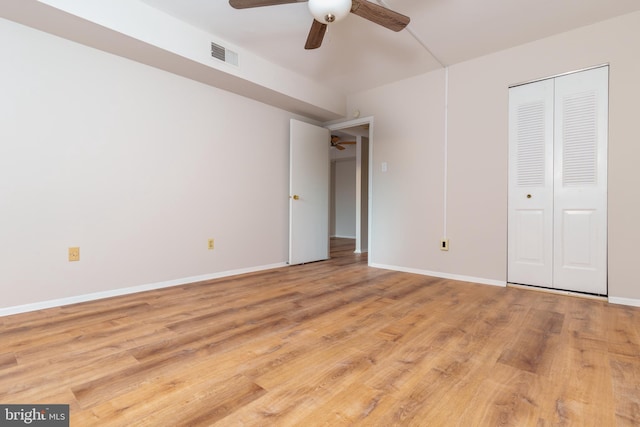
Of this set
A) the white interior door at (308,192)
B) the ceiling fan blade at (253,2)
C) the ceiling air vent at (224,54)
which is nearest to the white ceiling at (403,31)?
the ceiling air vent at (224,54)

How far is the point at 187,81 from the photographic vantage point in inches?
125

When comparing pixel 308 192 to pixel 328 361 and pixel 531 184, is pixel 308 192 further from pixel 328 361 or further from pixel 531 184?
pixel 328 361

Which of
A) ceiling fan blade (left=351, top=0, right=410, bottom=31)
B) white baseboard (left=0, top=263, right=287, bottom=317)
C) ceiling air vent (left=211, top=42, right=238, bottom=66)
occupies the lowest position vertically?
white baseboard (left=0, top=263, right=287, bottom=317)

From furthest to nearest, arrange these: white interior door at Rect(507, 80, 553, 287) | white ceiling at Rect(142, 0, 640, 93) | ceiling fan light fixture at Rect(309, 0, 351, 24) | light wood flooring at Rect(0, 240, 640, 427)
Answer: white interior door at Rect(507, 80, 553, 287) → white ceiling at Rect(142, 0, 640, 93) → ceiling fan light fixture at Rect(309, 0, 351, 24) → light wood flooring at Rect(0, 240, 640, 427)

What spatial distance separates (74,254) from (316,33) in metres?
2.59

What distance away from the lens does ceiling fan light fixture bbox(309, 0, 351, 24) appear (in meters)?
1.87

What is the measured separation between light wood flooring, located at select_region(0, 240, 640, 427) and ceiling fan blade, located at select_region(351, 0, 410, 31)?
2.07 metres

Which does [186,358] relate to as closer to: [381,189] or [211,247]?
[211,247]

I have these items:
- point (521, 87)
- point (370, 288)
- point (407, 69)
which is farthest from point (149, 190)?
point (521, 87)

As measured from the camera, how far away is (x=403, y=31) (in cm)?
283

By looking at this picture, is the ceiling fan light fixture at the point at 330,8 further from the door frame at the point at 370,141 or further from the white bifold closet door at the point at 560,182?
the door frame at the point at 370,141

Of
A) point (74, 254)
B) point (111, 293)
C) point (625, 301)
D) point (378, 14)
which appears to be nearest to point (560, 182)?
point (625, 301)

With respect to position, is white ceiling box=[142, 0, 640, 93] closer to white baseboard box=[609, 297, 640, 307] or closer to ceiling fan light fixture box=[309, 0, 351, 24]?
A: ceiling fan light fixture box=[309, 0, 351, 24]

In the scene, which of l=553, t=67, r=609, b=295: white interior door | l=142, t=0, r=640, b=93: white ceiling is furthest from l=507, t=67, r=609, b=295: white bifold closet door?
l=142, t=0, r=640, b=93: white ceiling
